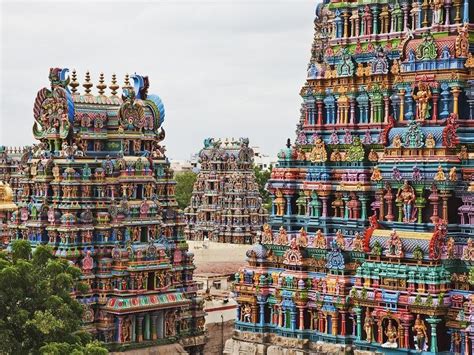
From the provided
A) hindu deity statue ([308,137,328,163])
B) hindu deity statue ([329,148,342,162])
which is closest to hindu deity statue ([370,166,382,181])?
hindu deity statue ([329,148,342,162])

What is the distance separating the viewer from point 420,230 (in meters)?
26.4

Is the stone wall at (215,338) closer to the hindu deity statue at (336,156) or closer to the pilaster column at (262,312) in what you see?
the pilaster column at (262,312)

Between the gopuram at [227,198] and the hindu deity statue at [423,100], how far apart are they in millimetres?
42408

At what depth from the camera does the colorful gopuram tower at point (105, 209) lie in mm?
33500

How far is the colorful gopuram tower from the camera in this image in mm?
33500

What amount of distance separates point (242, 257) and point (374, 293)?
35013 millimetres

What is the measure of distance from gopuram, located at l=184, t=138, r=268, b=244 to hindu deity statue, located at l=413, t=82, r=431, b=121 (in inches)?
1670

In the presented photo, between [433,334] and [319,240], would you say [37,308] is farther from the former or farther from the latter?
[433,334]

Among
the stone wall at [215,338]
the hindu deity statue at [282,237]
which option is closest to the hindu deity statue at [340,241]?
the hindu deity statue at [282,237]

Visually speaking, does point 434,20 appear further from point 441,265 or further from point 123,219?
point 123,219

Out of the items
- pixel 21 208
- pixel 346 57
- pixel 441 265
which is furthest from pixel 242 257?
pixel 441 265

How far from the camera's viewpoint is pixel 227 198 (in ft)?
233

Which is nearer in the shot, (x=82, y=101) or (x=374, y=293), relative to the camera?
(x=374, y=293)

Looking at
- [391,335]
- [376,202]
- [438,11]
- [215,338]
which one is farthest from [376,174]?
[215,338]
